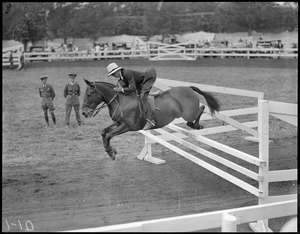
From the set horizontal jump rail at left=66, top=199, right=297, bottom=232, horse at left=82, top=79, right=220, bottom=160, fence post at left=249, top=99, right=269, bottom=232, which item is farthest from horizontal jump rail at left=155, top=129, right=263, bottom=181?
horizontal jump rail at left=66, top=199, right=297, bottom=232

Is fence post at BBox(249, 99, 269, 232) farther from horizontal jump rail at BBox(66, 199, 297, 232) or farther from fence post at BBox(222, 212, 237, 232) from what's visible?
fence post at BBox(222, 212, 237, 232)

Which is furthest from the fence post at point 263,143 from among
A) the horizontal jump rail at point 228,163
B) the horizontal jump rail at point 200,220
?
the horizontal jump rail at point 200,220

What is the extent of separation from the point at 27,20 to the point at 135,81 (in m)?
3.61

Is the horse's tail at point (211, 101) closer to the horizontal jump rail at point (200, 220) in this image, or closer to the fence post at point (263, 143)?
the fence post at point (263, 143)

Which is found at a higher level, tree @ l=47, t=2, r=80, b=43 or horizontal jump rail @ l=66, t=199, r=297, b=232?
tree @ l=47, t=2, r=80, b=43

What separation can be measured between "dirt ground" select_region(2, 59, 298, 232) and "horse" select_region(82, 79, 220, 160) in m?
1.00

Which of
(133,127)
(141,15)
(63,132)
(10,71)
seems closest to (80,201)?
(133,127)

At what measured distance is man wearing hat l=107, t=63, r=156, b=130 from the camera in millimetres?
3930

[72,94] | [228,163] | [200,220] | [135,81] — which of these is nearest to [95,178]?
[72,94]

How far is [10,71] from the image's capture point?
49.9 feet

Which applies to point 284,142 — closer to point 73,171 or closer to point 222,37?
point 73,171

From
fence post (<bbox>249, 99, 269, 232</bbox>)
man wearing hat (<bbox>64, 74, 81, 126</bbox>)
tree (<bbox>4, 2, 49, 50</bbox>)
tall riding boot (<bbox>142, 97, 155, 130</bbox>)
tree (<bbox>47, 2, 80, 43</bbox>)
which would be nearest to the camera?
fence post (<bbox>249, 99, 269, 232</bbox>)

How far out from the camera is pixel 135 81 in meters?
4.10

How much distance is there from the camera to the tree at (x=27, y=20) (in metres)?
6.35
